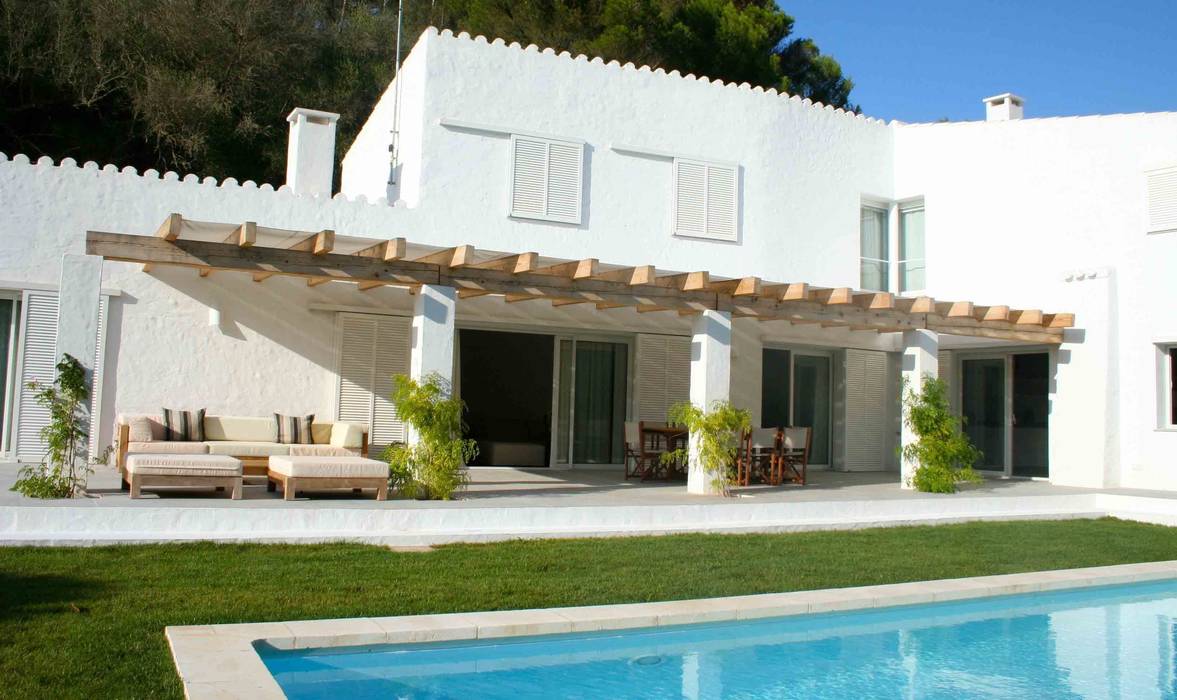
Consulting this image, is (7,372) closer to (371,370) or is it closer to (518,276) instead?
(371,370)

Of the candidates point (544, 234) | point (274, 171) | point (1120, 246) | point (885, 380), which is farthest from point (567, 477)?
point (274, 171)

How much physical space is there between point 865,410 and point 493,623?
12946mm

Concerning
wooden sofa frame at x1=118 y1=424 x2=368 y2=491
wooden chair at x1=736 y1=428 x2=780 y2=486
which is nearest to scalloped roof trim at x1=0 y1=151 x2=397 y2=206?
wooden sofa frame at x1=118 y1=424 x2=368 y2=491

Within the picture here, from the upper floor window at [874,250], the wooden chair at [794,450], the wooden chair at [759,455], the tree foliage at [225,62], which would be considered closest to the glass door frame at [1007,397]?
the upper floor window at [874,250]

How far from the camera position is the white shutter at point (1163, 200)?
1466 centimetres

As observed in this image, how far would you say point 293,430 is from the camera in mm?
12977

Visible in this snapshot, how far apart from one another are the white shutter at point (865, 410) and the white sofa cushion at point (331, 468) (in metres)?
10.2

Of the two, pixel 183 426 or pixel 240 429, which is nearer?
pixel 183 426

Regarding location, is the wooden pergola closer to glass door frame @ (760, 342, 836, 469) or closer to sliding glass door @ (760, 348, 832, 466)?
glass door frame @ (760, 342, 836, 469)

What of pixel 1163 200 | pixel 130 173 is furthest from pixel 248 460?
pixel 1163 200

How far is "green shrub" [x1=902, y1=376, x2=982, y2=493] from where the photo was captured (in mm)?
13609

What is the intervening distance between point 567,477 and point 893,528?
437cm

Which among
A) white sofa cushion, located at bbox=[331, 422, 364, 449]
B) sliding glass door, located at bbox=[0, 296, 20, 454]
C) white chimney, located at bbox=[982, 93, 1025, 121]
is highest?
white chimney, located at bbox=[982, 93, 1025, 121]

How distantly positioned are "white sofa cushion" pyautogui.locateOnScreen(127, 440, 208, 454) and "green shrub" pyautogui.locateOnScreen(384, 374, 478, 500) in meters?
2.40
